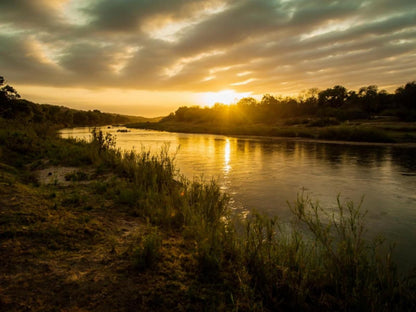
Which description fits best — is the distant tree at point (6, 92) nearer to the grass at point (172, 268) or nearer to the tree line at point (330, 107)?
the grass at point (172, 268)

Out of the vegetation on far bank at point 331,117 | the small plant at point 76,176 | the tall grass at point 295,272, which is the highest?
the vegetation on far bank at point 331,117

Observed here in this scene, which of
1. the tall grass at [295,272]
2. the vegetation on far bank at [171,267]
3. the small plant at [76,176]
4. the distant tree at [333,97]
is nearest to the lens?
the vegetation on far bank at [171,267]

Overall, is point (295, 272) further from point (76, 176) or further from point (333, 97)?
point (333, 97)

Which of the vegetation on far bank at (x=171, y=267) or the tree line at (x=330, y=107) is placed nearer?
the vegetation on far bank at (x=171, y=267)

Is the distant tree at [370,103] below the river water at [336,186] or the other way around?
the other way around

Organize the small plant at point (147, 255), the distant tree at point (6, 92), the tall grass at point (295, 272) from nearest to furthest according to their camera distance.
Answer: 1. the tall grass at point (295, 272)
2. the small plant at point (147, 255)
3. the distant tree at point (6, 92)

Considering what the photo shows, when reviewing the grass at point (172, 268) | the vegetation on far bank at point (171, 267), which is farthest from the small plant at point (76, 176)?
the grass at point (172, 268)

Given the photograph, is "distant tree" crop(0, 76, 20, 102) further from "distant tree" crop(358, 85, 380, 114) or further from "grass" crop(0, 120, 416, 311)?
"distant tree" crop(358, 85, 380, 114)

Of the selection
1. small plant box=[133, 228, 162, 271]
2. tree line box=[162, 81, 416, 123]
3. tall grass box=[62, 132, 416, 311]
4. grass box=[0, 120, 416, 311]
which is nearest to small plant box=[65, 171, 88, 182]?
grass box=[0, 120, 416, 311]

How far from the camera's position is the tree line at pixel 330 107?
220ft

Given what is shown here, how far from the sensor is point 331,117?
7075 cm

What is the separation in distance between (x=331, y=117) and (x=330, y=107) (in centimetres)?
1684

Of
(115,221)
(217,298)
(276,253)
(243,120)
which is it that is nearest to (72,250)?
(115,221)

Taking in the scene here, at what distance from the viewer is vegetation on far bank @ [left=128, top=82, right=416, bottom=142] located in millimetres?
41344
